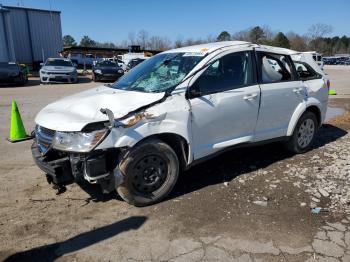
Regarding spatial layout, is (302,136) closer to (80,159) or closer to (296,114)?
(296,114)

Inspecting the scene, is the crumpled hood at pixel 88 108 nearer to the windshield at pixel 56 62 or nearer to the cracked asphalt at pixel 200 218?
the cracked asphalt at pixel 200 218

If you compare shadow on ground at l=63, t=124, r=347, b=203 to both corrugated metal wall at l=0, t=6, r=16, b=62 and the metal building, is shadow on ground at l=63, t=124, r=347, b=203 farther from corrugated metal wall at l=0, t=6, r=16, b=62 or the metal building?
the metal building

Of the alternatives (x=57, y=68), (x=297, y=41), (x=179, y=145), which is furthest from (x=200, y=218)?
(x=297, y=41)

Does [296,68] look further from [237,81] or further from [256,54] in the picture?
[237,81]

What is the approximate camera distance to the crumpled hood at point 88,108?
12.0 feet

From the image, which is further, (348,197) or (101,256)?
(348,197)

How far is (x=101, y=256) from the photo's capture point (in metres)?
3.14

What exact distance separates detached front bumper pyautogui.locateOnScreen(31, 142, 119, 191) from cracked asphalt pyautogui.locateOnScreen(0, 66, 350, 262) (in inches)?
18.3

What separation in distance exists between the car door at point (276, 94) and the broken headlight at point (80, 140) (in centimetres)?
244

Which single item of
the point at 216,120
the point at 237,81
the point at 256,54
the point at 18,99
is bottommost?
the point at 18,99

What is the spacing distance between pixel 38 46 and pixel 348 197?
36.5 metres

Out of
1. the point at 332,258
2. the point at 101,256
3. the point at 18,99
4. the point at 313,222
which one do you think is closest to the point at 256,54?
the point at 313,222

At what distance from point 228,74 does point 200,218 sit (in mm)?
1980

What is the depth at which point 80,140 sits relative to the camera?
360 cm
